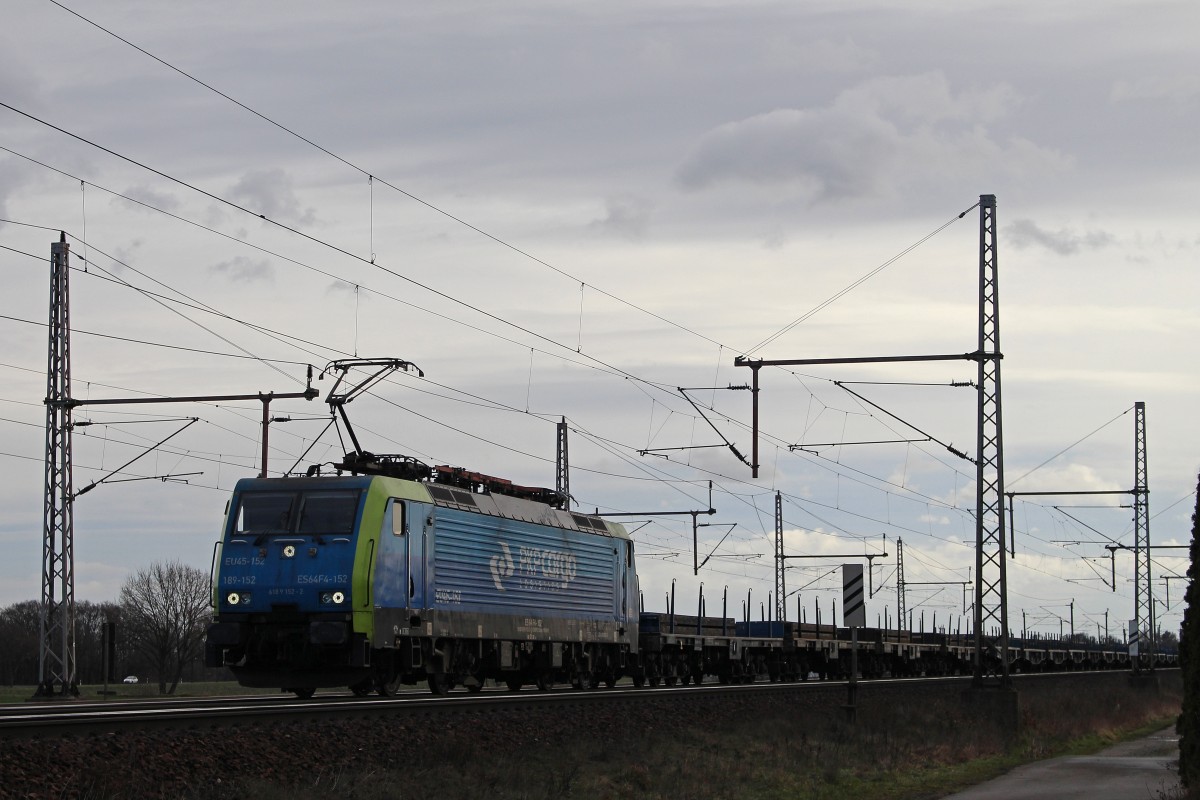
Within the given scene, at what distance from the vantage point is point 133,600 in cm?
8188

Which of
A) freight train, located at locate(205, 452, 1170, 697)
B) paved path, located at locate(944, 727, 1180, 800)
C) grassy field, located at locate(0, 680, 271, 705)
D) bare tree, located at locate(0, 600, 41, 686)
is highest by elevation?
freight train, located at locate(205, 452, 1170, 697)

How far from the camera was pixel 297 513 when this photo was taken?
2648cm

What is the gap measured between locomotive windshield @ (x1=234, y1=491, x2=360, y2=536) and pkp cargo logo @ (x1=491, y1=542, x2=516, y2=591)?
515cm

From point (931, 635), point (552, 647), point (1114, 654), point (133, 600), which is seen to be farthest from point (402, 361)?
point (1114, 654)

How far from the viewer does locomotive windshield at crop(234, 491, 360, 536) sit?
85.9 feet

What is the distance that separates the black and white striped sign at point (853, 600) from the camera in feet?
95.0

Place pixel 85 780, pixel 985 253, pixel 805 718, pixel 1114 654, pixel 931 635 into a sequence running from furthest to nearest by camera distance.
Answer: pixel 1114 654 < pixel 931 635 < pixel 985 253 < pixel 805 718 < pixel 85 780

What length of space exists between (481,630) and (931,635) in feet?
137

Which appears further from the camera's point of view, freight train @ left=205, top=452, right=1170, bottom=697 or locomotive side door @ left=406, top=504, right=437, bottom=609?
locomotive side door @ left=406, top=504, right=437, bottom=609

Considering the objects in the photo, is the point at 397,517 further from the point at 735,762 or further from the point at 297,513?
the point at 735,762

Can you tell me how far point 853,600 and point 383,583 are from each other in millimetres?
9089

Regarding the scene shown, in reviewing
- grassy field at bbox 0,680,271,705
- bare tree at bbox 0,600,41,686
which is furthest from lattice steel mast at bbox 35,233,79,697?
bare tree at bbox 0,600,41,686

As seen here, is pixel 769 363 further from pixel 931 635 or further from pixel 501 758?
pixel 931 635

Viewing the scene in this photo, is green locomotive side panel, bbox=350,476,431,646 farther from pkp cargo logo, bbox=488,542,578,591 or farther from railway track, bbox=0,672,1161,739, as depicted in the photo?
pkp cargo logo, bbox=488,542,578,591
